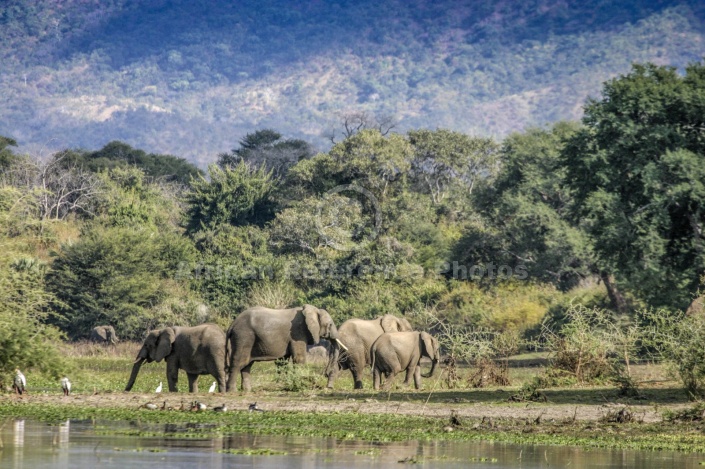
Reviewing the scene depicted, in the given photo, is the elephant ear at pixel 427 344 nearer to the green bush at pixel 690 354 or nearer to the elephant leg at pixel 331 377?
the elephant leg at pixel 331 377

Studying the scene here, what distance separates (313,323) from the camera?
37.1 metres

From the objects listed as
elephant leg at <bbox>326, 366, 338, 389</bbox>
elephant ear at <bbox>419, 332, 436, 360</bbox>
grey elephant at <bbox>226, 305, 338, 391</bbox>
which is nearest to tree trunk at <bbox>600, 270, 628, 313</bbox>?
elephant ear at <bbox>419, 332, 436, 360</bbox>

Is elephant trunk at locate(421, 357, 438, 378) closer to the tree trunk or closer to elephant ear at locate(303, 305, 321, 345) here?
elephant ear at locate(303, 305, 321, 345)

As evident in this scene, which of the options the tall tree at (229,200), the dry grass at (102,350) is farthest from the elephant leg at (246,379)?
the tall tree at (229,200)

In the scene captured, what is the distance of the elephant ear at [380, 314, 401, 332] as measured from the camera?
3988cm

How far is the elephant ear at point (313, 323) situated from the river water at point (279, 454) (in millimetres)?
12303

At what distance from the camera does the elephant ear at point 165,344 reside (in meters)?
36.1

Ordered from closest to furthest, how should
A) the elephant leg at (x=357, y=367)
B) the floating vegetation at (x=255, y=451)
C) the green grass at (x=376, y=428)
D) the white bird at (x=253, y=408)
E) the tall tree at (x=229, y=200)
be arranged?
the floating vegetation at (x=255, y=451) < the green grass at (x=376, y=428) < the white bird at (x=253, y=408) < the elephant leg at (x=357, y=367) < the tall tree at (x=229, y=200)

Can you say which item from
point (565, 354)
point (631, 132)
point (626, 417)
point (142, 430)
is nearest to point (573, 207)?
point (631, 132)

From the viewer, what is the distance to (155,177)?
12606cm

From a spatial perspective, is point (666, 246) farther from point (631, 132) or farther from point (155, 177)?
point (155, 177)

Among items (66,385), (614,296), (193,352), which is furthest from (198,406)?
(614,296)

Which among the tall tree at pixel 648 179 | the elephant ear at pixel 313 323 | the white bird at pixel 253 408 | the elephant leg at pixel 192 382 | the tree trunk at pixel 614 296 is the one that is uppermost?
the tall tree at pixel 648 179

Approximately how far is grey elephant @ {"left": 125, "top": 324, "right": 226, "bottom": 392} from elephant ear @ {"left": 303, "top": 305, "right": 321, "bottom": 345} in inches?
91.9
